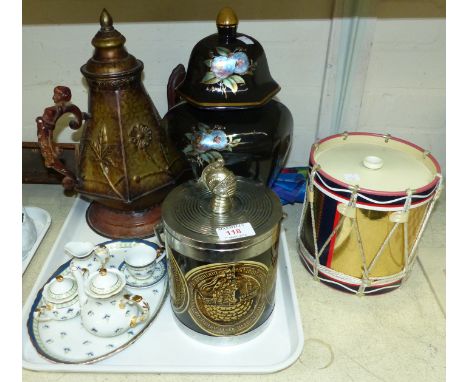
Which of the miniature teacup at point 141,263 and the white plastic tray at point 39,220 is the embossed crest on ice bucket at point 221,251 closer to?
the miniature teacup at point 141,263

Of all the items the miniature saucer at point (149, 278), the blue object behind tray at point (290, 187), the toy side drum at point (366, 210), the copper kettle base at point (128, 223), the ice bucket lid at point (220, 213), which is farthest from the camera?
the blue object behind tray at point (290, 187)

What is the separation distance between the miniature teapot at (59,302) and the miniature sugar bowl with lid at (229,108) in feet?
1.11

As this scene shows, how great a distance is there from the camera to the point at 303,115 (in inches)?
45.0

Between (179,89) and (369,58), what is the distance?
480 millimetres

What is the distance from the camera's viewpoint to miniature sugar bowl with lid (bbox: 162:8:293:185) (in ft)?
2.71

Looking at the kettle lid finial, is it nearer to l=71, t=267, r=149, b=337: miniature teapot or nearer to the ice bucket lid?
the ice bucket lid

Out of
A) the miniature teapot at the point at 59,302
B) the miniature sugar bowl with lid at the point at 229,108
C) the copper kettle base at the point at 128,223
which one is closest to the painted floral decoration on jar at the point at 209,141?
the miniature sugar bowl with lid at the point at 229,108

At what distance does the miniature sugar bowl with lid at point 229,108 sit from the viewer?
0.83m

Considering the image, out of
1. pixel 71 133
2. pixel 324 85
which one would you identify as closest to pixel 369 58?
pixel 324 85

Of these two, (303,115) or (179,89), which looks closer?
(179,89)

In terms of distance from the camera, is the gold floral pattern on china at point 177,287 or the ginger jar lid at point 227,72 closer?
the gold floral pattern on china at point 177,287

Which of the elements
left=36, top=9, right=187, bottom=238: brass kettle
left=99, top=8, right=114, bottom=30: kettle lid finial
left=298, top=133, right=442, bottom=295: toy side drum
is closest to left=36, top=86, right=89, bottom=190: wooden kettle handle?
left=36, top=9, right=187, bottom=238: brass kettle

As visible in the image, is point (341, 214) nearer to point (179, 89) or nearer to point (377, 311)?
point (377, 311)

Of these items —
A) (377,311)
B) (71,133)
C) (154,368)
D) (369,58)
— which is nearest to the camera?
(154,368)
